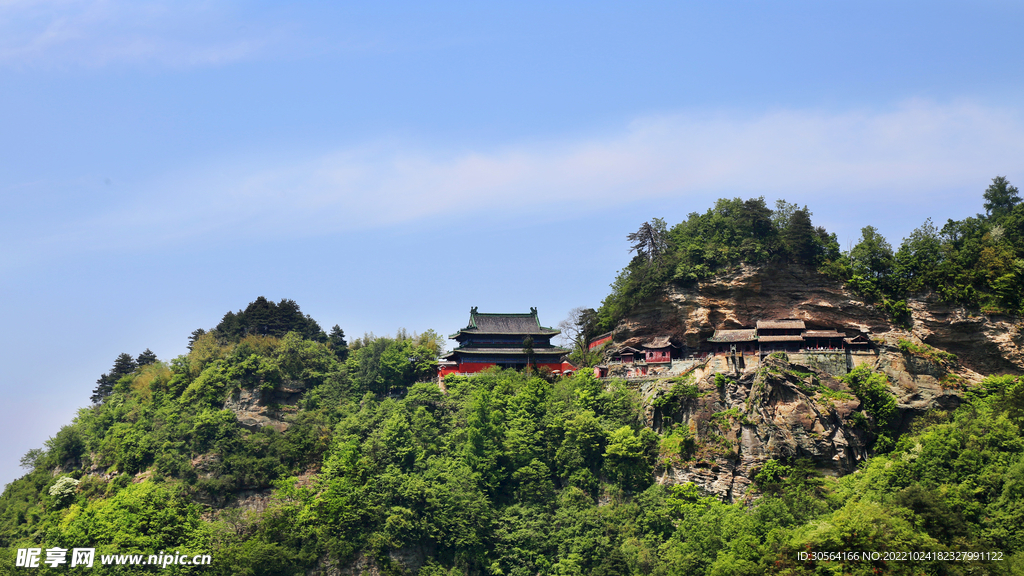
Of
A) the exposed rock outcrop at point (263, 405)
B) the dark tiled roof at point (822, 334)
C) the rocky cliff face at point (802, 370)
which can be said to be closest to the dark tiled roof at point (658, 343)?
the rocky cliff face at point (802, 370)

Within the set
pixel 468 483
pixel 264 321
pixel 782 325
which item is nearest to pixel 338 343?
pixel 264 321

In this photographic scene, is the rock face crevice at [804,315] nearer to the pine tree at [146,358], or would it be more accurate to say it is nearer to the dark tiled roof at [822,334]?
the dark tiled roof at [822,334]

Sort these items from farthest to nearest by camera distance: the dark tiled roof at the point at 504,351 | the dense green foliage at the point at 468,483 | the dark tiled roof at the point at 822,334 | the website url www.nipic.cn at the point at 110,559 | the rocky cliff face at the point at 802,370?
the dark tiled roof at the point at 504,351 → the dark tiled roof at the point at 822,334 → the website url www.nipic.cn at the point at 110,559 → the rocky cliff face at the point at 802,370 → the dense green foliage at the point at 468,483

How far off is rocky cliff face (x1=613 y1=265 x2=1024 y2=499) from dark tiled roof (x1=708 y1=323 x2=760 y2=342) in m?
1.17

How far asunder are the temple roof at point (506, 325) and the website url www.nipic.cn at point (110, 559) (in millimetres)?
21347

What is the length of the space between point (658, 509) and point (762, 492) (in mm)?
4809

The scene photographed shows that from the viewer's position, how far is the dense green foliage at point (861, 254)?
43.3 meters

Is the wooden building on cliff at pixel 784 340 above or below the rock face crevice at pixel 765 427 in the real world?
above

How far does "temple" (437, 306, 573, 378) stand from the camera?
53.9 m

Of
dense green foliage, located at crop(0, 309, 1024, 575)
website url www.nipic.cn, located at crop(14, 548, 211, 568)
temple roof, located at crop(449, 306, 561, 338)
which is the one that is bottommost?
website url www.nipic.cn, located at crop(14, 548, 211, 568)

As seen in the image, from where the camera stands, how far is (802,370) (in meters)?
42.1

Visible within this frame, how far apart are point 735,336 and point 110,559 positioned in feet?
104

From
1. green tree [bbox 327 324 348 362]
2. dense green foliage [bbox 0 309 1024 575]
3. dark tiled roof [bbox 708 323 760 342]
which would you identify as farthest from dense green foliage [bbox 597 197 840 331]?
green tree [bbox 327 324 348 362]

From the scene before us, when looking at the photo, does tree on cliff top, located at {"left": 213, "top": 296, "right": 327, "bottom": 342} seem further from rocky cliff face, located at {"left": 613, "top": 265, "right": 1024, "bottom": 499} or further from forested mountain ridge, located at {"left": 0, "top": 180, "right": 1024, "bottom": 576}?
rocky cliff face, located at {"left": 613, "top": 265, "right": 1024, "bottom": 499}
